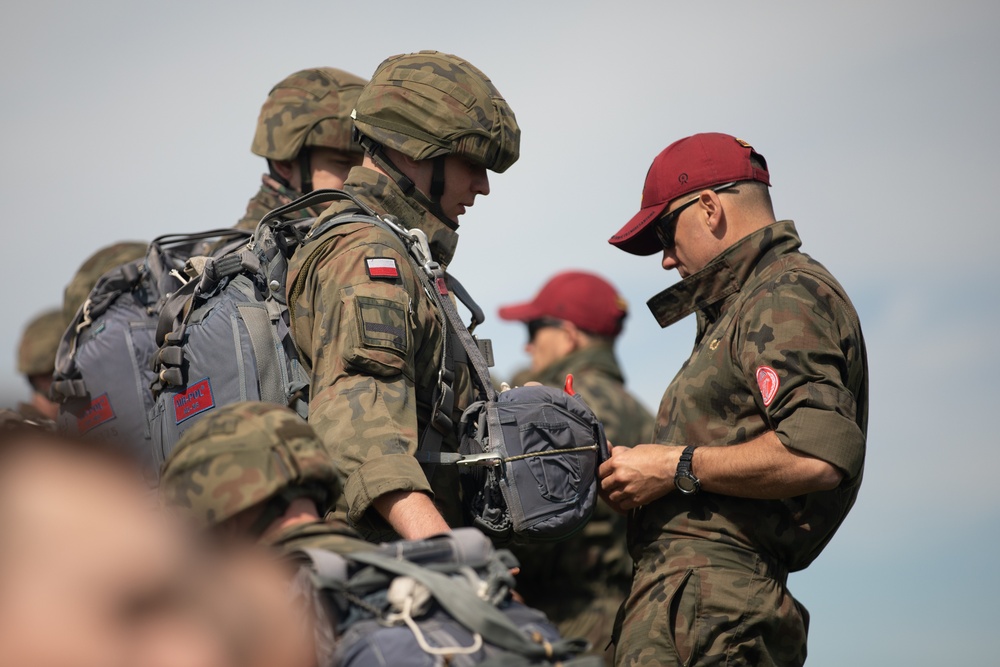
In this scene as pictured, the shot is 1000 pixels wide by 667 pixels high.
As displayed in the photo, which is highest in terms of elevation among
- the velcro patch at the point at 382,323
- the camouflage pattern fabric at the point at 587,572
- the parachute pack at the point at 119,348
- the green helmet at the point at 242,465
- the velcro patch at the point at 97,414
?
the velcro patch at the point at 382,323

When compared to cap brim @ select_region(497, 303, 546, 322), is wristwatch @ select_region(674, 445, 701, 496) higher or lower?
higher

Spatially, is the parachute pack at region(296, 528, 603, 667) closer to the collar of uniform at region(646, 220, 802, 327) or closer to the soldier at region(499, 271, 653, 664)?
the collar of uniform at region(646, 220, 802, 327)

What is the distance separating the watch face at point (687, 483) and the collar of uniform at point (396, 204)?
49.6 inches

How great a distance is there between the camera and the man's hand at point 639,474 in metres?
4.52

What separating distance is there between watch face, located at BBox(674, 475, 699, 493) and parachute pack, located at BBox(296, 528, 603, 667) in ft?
5.89

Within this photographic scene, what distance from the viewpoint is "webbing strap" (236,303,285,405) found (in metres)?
4.18

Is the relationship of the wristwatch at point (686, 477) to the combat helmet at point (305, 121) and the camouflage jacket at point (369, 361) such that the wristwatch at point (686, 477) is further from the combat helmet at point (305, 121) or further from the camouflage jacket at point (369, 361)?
the combat helmet at point (305, 121)

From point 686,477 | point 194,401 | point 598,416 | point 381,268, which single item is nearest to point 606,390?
point 598,416

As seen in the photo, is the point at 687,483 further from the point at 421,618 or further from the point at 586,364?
the point at 586,364

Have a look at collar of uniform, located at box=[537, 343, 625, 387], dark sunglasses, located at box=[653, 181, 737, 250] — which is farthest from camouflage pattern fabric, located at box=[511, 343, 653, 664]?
dark sunglasses, located at box=[653, 181, 737, 250]

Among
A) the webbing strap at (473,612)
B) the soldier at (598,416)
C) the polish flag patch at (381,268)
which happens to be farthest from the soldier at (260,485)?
the soldier at (598,416)

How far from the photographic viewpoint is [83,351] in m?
5.36

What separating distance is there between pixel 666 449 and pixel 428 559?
193 cm

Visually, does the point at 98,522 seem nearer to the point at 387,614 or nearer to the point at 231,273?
the point at 387,614
